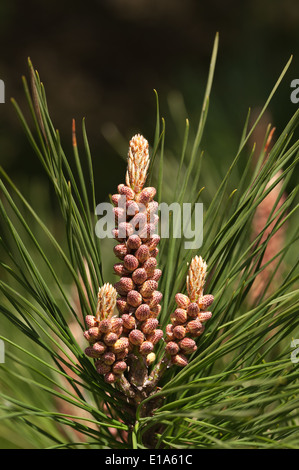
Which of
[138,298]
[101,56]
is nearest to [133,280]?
[138,298]

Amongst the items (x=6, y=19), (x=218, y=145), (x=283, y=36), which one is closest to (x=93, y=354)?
(x=218, y=145)

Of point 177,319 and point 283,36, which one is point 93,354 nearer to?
point 177,319

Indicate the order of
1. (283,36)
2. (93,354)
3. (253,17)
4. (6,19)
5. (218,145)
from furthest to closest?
(6,19) → (253,17) → (283,36) → (218,145) → (93,354)

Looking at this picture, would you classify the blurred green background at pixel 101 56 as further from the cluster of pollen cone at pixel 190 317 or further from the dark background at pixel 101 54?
the cluster of pollen cone at pixel 190 317

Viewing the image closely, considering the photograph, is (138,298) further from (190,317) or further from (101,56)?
(101,56)

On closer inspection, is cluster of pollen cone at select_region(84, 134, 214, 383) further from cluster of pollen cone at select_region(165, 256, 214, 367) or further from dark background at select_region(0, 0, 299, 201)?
dark background at select_region(0, 0, 299, 201)

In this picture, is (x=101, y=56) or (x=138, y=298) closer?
(x=138, y=298)

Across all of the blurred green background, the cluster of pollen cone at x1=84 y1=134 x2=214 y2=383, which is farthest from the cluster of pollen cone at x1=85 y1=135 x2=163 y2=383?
the blurred green background

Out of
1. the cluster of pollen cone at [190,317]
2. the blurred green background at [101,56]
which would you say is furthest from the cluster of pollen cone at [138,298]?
the blurred green background at [101,56]
